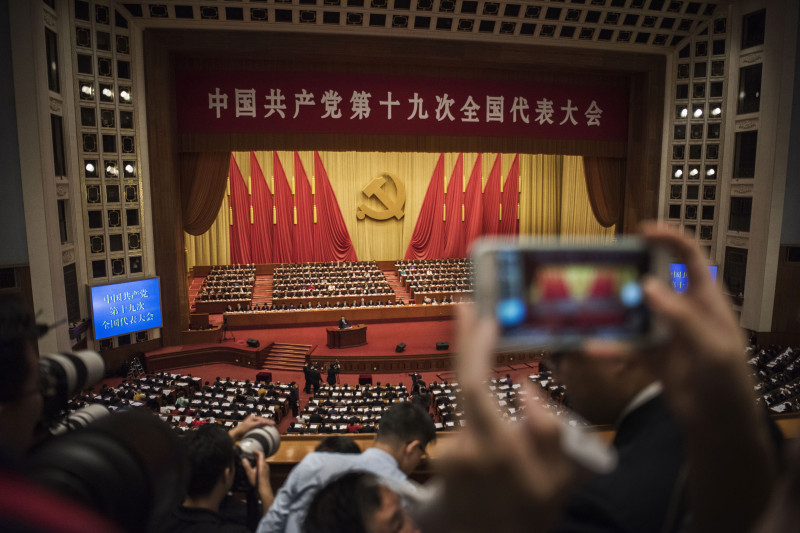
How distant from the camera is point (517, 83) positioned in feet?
45.7

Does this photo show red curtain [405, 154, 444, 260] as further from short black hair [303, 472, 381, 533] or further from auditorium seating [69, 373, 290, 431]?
short black hair [303, 472, 381, 533]

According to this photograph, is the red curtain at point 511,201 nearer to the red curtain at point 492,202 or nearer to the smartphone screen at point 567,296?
the red curtain at point 492,202

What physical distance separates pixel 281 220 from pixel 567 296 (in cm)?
2069

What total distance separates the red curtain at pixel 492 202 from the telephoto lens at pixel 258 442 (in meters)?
19.7

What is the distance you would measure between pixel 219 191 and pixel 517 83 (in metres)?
8.44

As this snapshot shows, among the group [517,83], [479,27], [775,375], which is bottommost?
[775,375]

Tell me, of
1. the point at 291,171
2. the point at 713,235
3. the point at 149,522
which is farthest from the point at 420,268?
the point at 149,522

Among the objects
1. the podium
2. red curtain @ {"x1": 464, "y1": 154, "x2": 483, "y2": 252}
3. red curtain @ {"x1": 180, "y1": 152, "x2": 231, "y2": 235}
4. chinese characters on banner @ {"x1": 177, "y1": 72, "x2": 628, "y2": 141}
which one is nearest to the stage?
the podium

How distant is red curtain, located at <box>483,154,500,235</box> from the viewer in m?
21.5

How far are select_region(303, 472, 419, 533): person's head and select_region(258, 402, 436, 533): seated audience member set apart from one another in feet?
1.12

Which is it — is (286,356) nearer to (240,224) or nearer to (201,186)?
(201,186)

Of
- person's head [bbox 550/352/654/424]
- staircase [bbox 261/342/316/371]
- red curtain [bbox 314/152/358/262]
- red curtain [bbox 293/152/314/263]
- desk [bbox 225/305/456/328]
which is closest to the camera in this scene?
person's head [bbox 550/352/654/424]

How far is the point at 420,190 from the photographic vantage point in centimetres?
2192

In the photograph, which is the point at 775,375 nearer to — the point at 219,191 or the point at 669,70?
the point at 669,70
